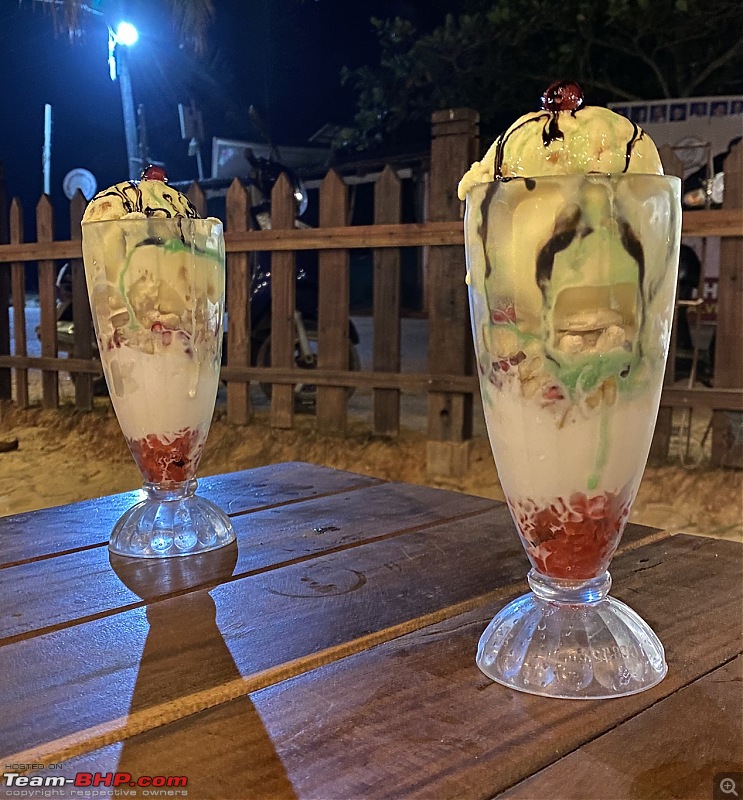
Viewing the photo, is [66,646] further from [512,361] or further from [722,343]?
[722,343]

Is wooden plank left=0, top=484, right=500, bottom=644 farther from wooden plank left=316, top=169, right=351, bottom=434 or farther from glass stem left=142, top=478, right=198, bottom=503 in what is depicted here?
wooden plank left=316, top=169, right=351, bottom=434

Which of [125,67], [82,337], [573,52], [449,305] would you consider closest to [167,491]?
[449,305]

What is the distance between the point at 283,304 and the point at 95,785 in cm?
323

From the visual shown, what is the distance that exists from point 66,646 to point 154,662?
0.34 feet

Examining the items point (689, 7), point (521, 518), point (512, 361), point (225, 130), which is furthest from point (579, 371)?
point (225, 130)

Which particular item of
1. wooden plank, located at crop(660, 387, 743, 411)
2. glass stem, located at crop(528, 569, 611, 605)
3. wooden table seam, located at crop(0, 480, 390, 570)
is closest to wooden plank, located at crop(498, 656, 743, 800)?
glass stem, located at crop(528, 569, 611, 605)

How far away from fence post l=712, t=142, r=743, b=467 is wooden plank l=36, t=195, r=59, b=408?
3.33 m

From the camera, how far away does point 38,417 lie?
4.46 metres

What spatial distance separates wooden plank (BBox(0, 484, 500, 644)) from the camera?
87 centimetres

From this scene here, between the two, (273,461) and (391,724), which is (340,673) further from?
(273,461)

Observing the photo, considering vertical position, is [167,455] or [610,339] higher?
[610,339]

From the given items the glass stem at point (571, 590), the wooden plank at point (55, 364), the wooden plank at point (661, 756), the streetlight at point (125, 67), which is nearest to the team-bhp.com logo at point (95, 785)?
the wooden plank at point (661, 756)

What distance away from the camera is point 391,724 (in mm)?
609

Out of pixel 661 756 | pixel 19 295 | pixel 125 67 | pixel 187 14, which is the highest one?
pixel 187 14
